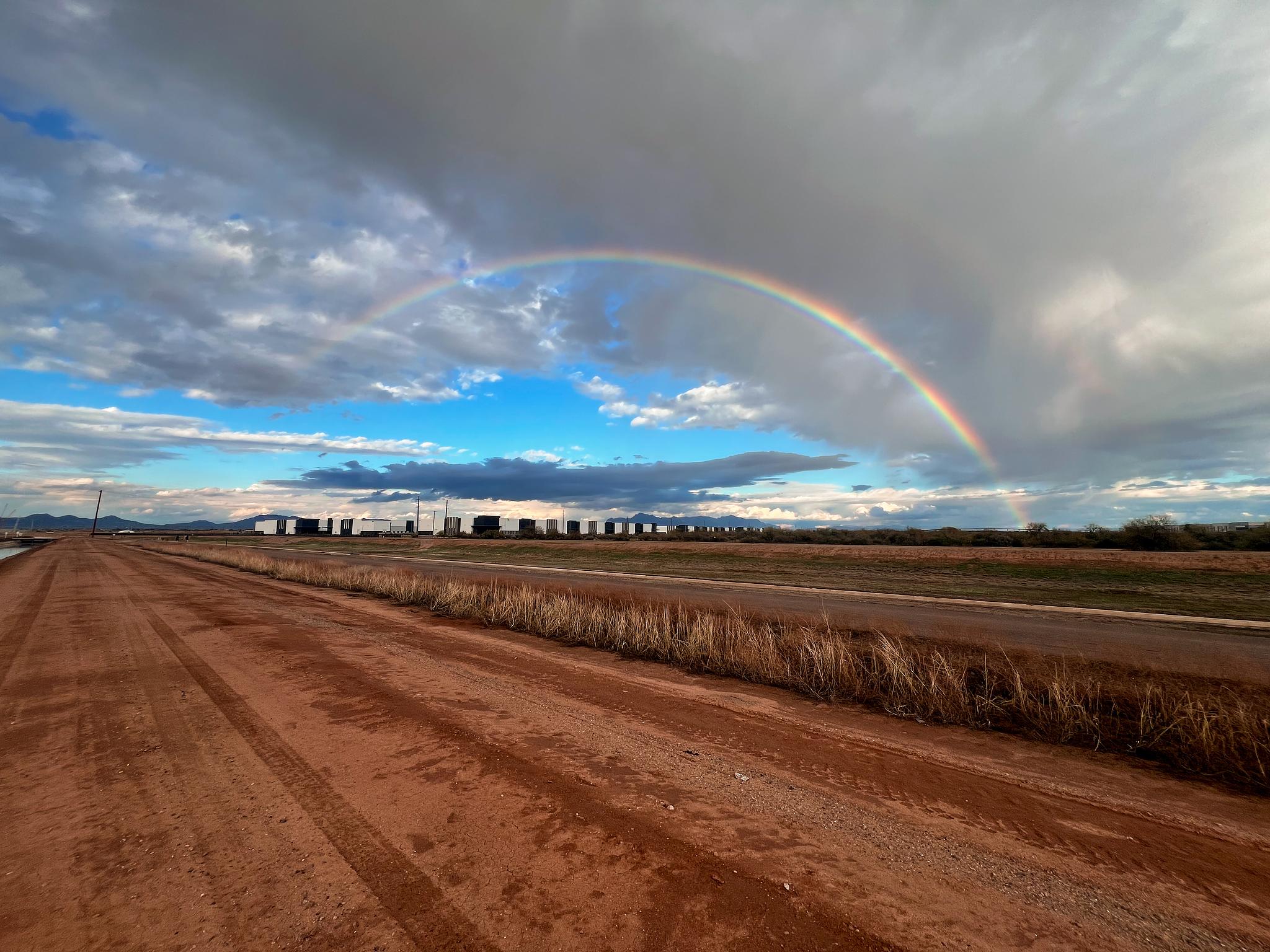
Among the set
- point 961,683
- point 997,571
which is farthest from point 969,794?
point 997,571

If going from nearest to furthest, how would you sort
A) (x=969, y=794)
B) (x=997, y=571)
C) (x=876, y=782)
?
(x=969, y=794)
(x=876, y=782)
(x=997, y=571)

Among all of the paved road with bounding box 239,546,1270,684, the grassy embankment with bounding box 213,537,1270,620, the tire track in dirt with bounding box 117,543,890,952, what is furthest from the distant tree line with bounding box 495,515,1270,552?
the tire track in dirt with bounding box 117,543,890,952

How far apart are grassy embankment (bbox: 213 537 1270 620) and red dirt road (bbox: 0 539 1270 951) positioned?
808 inches

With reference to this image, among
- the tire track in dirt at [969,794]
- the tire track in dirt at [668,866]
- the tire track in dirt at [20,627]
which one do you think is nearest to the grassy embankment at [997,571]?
the tire track in dirt at [969,794]

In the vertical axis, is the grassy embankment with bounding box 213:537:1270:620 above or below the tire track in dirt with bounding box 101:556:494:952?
above

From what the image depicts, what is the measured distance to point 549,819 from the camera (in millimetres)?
4691

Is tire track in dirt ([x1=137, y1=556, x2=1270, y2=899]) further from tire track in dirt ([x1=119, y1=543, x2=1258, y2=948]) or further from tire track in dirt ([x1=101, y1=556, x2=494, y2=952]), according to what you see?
tire track in dirt ([x1=101, y1=556, x2=494, y2=952])

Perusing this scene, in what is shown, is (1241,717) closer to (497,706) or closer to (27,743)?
(497,706)

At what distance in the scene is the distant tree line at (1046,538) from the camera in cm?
4991

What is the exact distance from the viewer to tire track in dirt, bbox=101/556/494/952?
3318mm

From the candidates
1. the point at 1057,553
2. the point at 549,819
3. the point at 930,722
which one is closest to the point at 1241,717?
the point at 930,722

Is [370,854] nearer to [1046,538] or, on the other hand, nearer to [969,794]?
[969,794]

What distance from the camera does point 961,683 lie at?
29.0 feet

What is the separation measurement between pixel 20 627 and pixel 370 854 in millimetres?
17468
